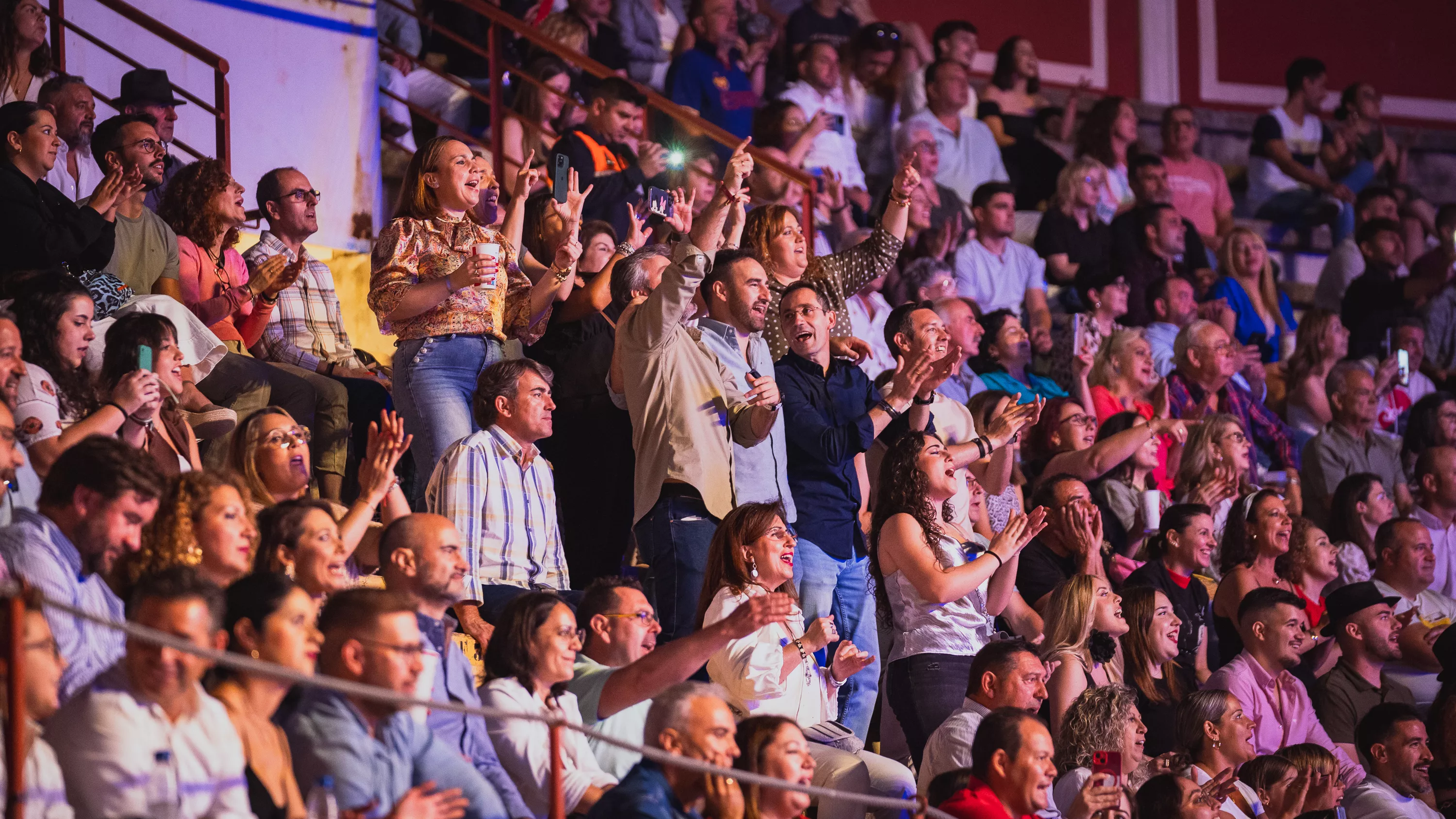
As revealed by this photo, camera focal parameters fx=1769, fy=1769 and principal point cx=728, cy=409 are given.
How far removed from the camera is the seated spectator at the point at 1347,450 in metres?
8.52

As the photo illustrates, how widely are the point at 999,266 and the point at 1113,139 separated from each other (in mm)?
1833

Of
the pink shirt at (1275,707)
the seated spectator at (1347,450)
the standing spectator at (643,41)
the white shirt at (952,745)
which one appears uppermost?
the standing spectator at (643,41)

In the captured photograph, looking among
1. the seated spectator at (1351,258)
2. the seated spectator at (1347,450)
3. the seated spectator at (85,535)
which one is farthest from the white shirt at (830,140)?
the seated spectator at (85,535)

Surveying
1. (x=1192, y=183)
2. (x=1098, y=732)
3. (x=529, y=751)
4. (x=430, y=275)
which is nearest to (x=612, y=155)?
(x=430, y=275)

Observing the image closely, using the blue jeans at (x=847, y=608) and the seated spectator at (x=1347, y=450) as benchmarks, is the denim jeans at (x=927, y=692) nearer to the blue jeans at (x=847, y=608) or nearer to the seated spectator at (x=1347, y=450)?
the blue jeans at (x=847, y=608)

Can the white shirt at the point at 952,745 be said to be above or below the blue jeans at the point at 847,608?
below

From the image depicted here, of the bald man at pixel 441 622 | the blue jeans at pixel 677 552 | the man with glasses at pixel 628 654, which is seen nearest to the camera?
the bald man at pixel 441 622

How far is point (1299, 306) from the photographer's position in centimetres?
1127

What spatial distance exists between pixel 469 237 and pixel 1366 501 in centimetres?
451

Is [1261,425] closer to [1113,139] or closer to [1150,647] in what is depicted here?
[1113,139]

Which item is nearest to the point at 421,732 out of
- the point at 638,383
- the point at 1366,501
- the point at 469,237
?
the point at 638,383

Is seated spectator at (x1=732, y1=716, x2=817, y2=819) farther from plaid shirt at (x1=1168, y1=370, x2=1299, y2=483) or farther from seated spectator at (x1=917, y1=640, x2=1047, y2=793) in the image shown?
plaid shirt at (x1=1168, y1=370, x2=1299, y2=483)

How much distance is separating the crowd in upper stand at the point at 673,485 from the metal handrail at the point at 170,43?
0.89 feet

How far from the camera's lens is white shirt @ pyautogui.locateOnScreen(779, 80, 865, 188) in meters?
9.32
